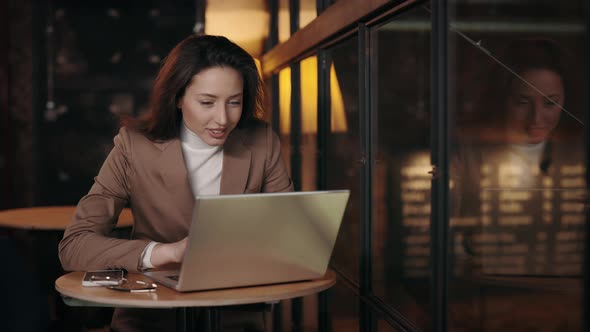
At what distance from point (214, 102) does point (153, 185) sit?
1.04ft

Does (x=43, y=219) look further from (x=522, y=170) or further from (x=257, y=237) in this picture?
(x=522, y=170)

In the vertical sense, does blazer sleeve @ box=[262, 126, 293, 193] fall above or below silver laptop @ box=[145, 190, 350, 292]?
above

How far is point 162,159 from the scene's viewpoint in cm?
230

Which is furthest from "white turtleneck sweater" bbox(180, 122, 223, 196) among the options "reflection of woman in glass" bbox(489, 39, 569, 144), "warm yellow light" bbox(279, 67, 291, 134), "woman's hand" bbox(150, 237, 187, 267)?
"warm yellow light" bbox(279, 67, 291, 134)

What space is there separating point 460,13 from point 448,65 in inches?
8.1

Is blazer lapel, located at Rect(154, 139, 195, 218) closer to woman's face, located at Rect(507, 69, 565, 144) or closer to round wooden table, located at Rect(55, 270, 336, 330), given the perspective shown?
round wooden table, located at Rect(55, 270, 336, 330)

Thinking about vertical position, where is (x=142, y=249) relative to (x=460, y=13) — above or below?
below

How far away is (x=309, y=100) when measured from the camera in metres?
3.93

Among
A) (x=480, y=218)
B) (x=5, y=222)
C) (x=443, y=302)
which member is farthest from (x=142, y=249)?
(x=5, y=222)

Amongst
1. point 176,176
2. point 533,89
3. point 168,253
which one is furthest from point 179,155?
point 533,89

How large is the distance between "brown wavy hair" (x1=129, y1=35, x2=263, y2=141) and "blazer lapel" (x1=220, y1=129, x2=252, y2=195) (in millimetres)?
174

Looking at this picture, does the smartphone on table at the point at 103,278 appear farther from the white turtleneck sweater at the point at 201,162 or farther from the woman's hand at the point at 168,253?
the white turtleneck sweater at the point at 201,162

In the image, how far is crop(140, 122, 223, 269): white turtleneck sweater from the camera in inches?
93.7

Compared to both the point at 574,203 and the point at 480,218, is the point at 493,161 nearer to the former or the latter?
the point at 480,218
